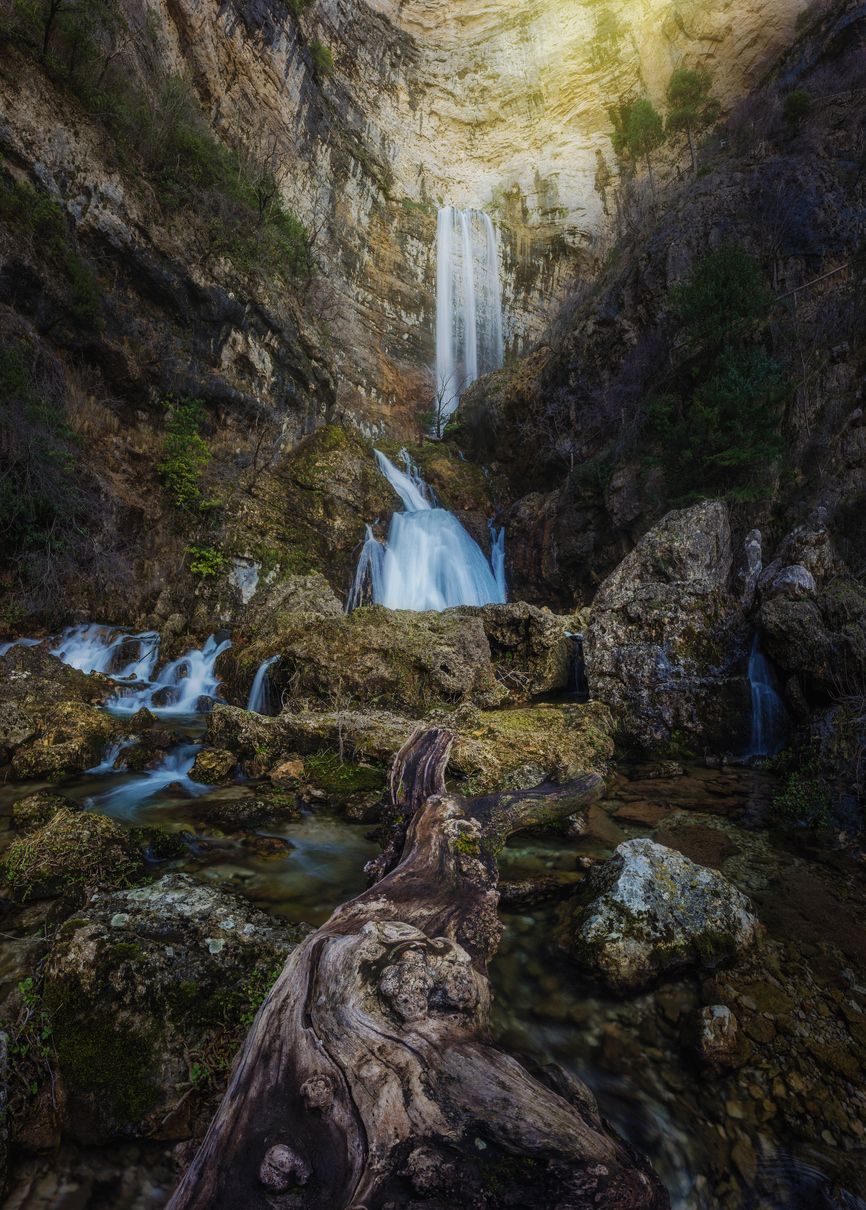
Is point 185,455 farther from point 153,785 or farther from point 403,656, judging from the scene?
point 153,785

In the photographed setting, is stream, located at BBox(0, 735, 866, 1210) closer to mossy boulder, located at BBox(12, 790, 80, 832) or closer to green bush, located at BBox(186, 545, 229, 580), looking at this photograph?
mossy boulder, located at BBox(12, 790, 80, 832)

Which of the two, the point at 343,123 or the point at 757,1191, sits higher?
the point at 343,123

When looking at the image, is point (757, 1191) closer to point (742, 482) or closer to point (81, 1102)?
point (81, 1102)

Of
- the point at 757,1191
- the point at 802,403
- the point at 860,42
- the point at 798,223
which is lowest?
the point at 757,1191

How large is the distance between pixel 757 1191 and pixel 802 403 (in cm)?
1237

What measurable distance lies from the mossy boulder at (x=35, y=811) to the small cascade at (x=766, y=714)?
7496 millimetres

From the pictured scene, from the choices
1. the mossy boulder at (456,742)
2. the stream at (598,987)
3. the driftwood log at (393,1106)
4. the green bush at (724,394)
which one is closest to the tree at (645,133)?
the green bush at (724,394)

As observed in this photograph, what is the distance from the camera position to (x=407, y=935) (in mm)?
2014

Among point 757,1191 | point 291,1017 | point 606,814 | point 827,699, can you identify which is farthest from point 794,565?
point 291,1017

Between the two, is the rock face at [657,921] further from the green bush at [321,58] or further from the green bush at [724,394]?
the green bush at [321,58]

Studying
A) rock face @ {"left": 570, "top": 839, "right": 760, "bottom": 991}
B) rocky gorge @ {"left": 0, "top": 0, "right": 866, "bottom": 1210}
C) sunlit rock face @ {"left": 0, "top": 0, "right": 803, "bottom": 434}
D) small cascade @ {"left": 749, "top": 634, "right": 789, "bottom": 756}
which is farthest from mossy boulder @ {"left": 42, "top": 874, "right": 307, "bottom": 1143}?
sunlit rock face @ {"left": 0, "top": 0, "right": 803, "bottom": 434}

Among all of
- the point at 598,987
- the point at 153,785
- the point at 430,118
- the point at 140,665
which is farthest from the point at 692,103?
the point at 598,987

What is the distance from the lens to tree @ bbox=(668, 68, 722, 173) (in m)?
22.5

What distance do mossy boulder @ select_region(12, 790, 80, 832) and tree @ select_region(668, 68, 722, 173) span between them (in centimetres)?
3191
